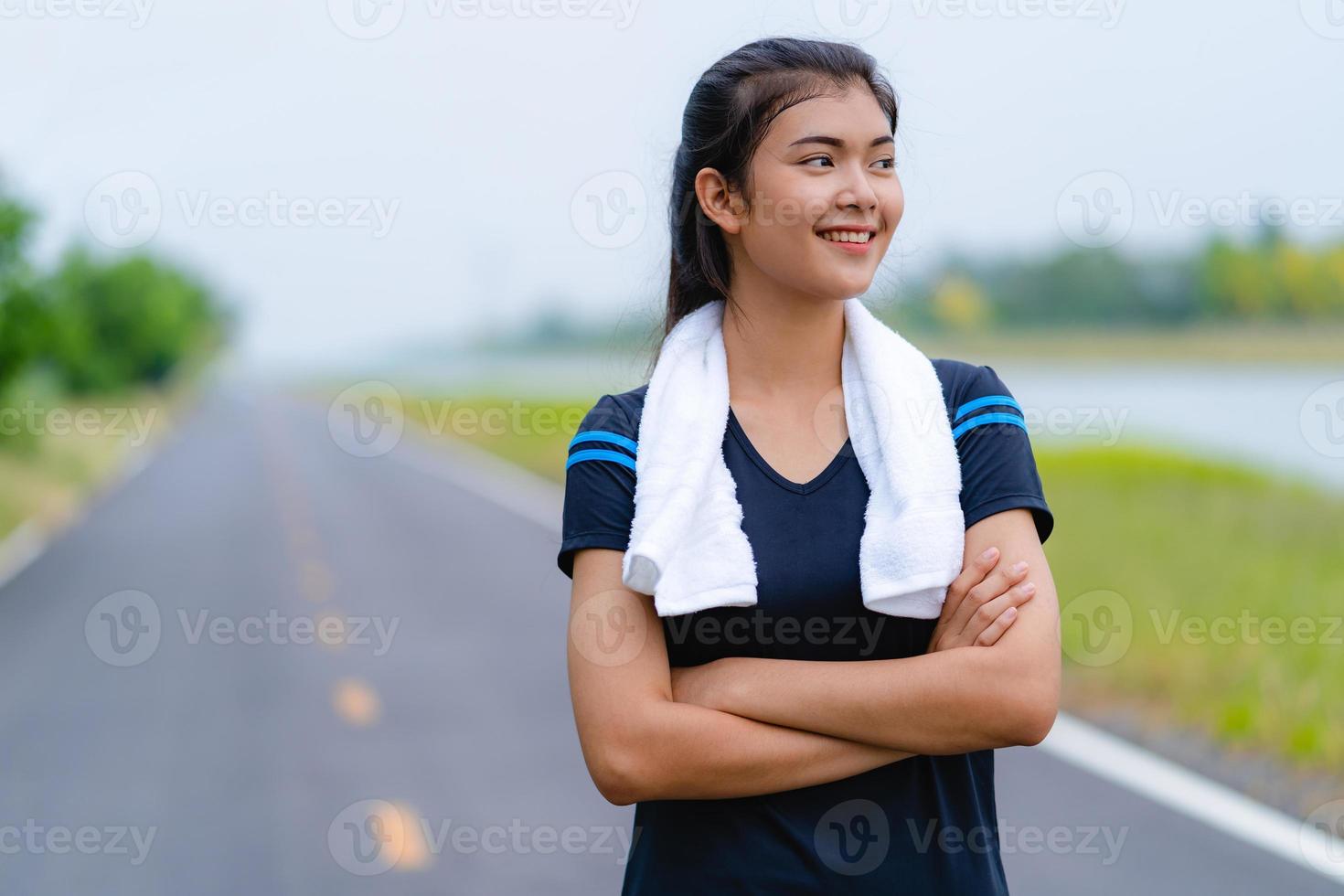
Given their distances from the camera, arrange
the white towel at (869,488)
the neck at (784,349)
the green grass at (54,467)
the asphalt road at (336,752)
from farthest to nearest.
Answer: the green grass at (54,467) < the asphalt road at (336,752) < the neck at (784,349) < the white towel at (869,488)

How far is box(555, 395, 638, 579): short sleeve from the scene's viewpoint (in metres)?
2.28

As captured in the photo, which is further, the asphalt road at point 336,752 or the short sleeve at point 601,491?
the asphalt road at point 336,752

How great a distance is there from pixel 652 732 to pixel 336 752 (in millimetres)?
5019

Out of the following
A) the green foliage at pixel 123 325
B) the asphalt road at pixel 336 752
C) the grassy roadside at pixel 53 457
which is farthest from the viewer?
the green foliage at pixel 123 325

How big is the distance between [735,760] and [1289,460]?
1863 cm

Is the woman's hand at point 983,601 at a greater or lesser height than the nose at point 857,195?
lesser

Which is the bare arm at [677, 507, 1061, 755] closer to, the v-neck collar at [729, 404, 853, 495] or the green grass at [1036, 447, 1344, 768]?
the v-neck collar at [729, 404, 853, 495]

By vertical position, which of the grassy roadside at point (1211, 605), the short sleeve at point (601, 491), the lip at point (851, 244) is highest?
the lip at point (851, 244)

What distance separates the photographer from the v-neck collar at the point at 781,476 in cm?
225

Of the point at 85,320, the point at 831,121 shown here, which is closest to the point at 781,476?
the point at 831,121

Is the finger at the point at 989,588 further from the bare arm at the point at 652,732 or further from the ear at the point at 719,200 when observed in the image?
the ear at the point at 719,200

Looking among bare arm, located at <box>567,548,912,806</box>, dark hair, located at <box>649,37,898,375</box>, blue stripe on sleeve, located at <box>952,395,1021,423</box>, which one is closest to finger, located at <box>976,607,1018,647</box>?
bare arm, located at <box>567,548,912,806</box>

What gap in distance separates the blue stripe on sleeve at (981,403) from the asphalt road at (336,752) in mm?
3155

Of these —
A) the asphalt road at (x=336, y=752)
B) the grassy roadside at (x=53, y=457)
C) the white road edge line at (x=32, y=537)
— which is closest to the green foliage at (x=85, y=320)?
the grassy roadside at (x=53, y=457)
